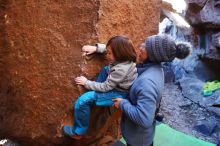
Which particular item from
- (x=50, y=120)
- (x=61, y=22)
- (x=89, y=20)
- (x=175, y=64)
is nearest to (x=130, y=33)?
(x=89, y=20)

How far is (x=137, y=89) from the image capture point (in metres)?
1.89

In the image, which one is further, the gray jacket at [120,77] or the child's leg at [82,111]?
the child's leg at [82,111]

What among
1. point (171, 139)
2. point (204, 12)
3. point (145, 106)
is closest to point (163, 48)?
point (145, 106)

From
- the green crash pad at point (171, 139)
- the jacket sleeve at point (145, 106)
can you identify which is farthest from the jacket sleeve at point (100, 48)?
the green crash pad at point (171, 139)

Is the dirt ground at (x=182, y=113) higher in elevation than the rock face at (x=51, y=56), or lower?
lower

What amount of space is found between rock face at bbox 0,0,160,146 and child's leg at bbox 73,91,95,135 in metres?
0.20

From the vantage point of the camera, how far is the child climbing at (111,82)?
2055 millimetres

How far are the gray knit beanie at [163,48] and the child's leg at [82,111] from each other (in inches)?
25.7

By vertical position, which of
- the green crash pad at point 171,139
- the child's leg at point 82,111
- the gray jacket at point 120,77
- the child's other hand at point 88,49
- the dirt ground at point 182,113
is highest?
the child's other hand at point 88,49

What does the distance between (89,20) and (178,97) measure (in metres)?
6.77

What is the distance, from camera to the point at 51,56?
259 cm

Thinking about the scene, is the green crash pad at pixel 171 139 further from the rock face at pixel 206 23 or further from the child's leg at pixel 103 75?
the rock face at pixel 206 23

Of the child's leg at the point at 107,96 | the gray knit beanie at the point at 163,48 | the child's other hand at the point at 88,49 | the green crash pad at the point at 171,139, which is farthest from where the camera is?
the green crash pad at the point at 171,139

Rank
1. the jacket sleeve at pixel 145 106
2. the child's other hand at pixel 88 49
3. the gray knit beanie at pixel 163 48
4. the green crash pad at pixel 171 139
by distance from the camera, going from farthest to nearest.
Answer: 1. the green crash pad at pixel 171 139
2. the child's other hand at pixel 88 49
3. the gray knit beanie at pixel 163 48
4. the jacket sleeve at pixel 145 106
